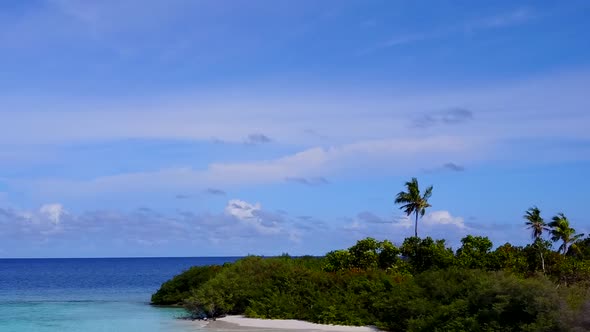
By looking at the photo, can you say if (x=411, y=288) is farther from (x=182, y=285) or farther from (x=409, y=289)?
(x=182, y=285)

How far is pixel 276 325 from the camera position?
42.4 m

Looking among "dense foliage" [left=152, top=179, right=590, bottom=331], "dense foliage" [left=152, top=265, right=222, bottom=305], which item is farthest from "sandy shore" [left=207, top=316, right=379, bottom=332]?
"dense foliage" [left=152, top=265, right=222, bottom=305]

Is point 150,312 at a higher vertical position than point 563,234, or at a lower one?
lower

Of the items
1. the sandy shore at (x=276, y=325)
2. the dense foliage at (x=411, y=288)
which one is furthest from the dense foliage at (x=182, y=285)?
the sandy shore at (x=276, y=325)

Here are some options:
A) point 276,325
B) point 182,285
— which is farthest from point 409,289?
point 182,285

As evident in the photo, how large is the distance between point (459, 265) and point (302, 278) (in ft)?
36.2

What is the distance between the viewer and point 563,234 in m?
72.4

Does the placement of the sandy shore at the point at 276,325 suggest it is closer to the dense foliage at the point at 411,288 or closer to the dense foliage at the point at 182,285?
the dense foliage at the point at 411,288

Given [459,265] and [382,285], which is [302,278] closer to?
[382,285]

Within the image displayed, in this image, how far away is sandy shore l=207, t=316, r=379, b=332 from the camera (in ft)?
134

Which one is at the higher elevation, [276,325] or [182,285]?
[182,285]

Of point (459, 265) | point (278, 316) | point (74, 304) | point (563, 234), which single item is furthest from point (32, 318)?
point (563, 234)

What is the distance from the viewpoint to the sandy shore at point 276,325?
41.0 m

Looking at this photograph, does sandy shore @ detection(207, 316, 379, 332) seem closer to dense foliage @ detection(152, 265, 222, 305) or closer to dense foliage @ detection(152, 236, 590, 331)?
dense foliage @ detection(152, 236, 590, 331)
